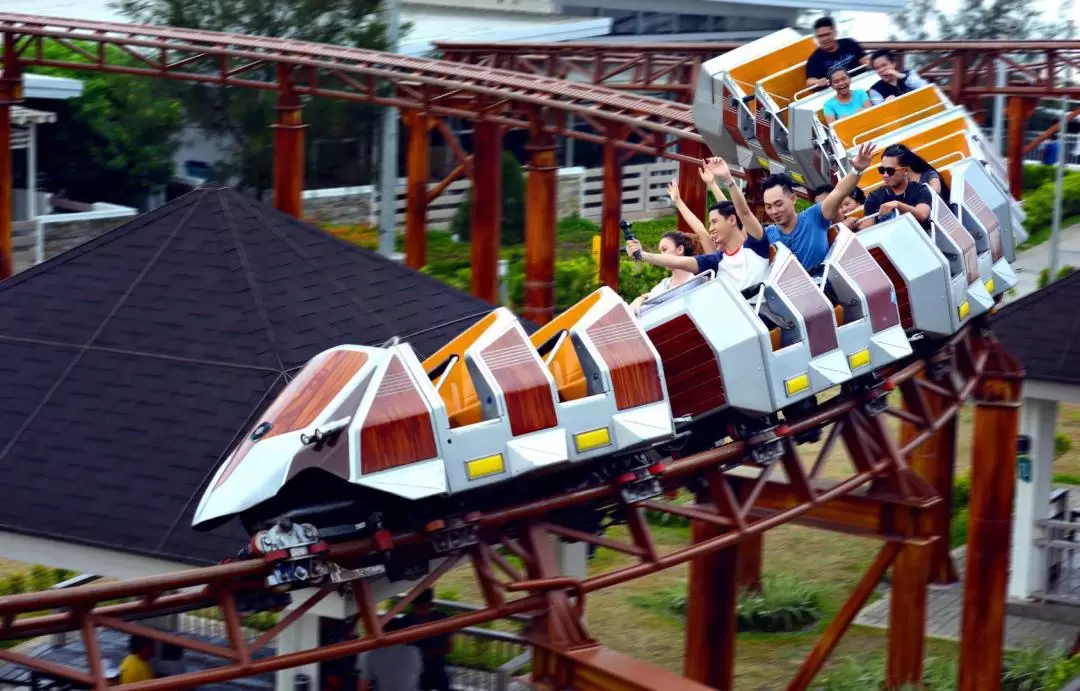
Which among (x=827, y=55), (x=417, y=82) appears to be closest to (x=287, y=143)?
(x=417, y=82)

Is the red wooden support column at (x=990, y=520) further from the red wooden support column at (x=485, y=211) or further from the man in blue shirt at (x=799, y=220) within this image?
the red wooden support column at (x=485, y=211)

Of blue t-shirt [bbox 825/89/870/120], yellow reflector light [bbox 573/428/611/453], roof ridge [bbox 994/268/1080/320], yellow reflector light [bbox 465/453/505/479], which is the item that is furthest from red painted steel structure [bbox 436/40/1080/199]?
yellow reflector light [bbox 465/453/505/479]

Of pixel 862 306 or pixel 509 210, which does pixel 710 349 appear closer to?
pixel 862 306

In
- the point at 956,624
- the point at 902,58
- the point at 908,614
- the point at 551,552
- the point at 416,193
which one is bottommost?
the point at 956,624

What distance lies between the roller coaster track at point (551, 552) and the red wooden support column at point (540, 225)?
627cm

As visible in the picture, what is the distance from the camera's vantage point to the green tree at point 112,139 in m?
23.0

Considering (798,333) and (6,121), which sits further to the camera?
(6,121)

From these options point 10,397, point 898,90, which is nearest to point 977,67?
point 898,90

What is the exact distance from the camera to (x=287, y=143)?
52.6ft

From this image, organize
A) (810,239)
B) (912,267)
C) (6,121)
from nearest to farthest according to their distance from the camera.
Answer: (810,239) < (912,267) < (6,121)

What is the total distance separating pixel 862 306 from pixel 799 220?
75 cm

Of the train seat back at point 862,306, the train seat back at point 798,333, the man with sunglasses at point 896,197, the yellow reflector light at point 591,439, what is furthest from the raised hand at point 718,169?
the man with sunglasses at point 896,197

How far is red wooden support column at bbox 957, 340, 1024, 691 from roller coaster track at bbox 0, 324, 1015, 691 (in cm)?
36

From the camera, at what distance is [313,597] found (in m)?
6.34
